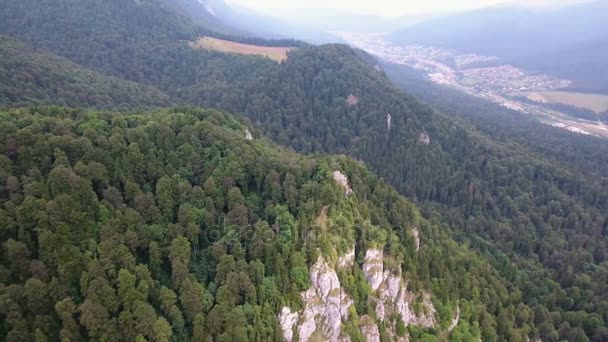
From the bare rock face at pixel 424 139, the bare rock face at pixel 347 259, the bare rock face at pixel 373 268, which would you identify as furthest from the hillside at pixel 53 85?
the bare rock face at pixel 424 139

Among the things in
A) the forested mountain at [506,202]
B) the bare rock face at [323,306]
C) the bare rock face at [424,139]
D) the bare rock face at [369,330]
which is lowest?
the forested mountain at [506,202]

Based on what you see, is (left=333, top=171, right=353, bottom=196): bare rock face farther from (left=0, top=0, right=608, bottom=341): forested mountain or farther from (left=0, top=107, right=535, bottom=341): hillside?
(left=0, top=0, right=608, bottom=341): forested mountain

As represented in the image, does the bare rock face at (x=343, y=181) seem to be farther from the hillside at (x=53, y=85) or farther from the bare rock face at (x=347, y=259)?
the hillside at (x=53, y=85)

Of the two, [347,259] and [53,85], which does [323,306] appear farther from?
[53,85]

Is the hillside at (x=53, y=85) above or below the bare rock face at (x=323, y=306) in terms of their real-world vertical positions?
above

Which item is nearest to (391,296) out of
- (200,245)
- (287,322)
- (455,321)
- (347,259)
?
(347,259)

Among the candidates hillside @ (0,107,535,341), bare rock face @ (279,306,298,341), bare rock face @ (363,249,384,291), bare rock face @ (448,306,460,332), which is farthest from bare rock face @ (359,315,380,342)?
bare rock face @ (448,306,460,332)
